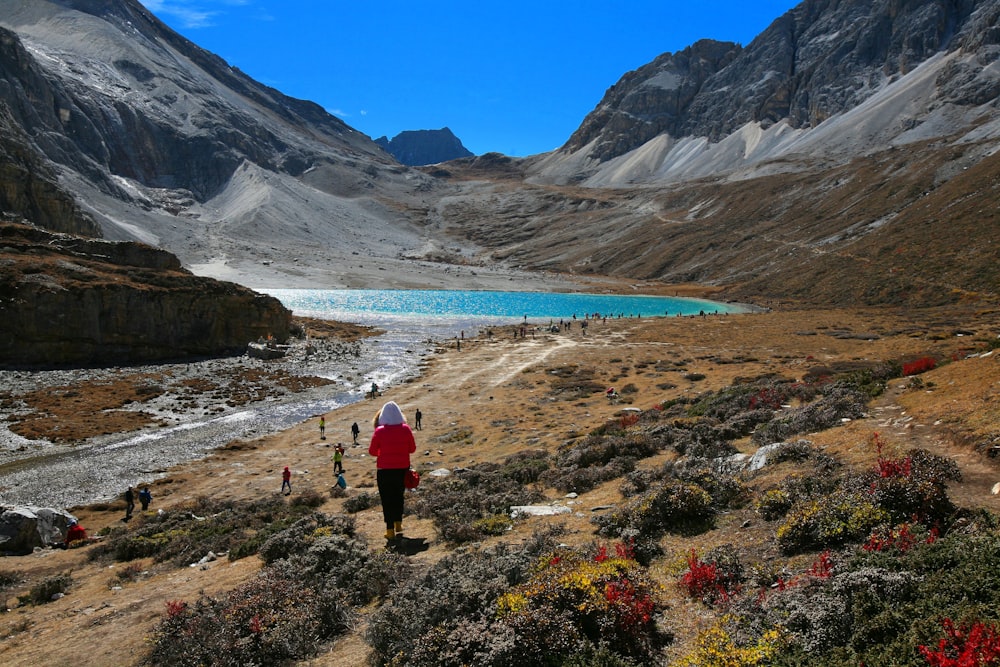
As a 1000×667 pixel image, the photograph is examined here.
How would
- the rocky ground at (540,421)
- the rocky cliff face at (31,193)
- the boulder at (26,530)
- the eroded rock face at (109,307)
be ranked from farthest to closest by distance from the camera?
the rocky cliff face at (31,193), the eroded rock face at (109,307), the boulder at (26,530), the rocky ground at (540,421)

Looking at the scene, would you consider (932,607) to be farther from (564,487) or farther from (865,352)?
(865,352)

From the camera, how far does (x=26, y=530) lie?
594 inches

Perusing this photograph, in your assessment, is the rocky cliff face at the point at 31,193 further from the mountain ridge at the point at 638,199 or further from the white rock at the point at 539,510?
the white rock at the point at 539,510

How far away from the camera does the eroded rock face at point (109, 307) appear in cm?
3862

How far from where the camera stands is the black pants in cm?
980

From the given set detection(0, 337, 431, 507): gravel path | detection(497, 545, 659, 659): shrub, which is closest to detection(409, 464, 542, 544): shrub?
detection(497, 545, 659, 659): shrub

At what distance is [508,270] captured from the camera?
525 feet

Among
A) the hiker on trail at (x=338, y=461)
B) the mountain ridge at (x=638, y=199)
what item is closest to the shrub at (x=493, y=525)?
the hiker on trail at (x=338, y=461)

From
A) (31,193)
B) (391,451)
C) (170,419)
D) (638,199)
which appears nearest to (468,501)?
(391,451)

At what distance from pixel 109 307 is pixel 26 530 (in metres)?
33.6

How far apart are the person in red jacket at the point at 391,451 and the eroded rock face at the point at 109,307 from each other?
142 ft

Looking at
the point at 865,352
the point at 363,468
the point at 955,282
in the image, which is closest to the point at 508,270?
the point at 955,282

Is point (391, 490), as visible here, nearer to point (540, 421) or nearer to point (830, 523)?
point (830, 523)

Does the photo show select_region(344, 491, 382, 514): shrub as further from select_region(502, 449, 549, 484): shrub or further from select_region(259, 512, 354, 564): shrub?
select_region(502, 449, 549, 484): shrub
